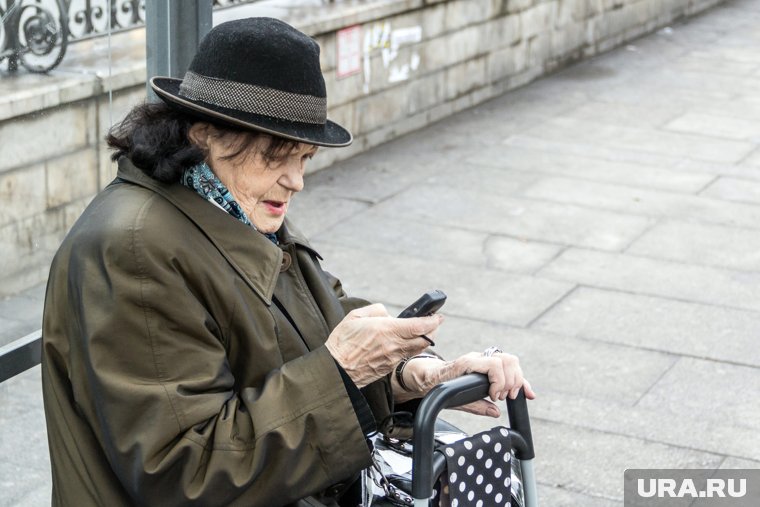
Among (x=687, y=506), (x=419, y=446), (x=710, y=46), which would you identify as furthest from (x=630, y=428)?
(x=710, y=46)

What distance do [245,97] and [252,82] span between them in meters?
0.04

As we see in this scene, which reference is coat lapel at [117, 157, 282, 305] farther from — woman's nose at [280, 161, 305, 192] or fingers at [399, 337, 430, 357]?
fingers at [399, 337, 430, 357]

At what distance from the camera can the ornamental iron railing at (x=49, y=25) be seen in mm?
3504

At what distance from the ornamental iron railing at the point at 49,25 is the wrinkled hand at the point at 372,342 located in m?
1.62

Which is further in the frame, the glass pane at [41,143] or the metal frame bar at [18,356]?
the glass pane at [41,143]

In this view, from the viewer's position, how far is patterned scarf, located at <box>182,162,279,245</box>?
2.46 m

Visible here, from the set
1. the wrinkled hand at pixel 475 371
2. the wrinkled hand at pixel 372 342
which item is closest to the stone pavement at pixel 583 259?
the wrinkled hand at pixel 475 371

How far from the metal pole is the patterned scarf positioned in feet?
4.12

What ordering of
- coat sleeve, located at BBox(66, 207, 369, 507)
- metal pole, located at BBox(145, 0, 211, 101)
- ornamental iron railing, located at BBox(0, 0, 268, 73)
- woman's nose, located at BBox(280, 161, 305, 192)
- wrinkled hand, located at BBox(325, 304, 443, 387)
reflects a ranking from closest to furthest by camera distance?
coat sleeve, located at BBox(66, 207, 369, 507)
wrinkled hand, located at BBox(325, 304, 443, 387)
woman's nose, located at BBox(280, 161, 305, 192)
ornamental iron railing, located at BBox(0, 0, 268, 73)
metal pole, located at BBox(145, 0, 211, 101)

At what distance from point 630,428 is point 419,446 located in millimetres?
2789

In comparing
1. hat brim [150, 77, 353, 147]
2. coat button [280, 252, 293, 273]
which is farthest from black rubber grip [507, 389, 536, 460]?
hat brim [150, 77, 353, 147]

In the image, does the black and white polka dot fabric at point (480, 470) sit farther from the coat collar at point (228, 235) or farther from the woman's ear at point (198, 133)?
the woman's ear at point (198, 133)

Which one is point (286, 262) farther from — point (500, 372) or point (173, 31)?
point (173, 31)

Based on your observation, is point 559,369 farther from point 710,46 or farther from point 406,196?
point 710,46
